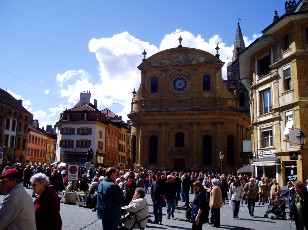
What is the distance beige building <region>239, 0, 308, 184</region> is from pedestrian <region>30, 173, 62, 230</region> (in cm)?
1711

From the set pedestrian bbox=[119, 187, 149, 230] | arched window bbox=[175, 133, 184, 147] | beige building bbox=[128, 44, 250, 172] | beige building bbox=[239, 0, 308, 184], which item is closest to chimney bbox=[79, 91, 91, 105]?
beige building bbox=[128, 44, 250, 172]

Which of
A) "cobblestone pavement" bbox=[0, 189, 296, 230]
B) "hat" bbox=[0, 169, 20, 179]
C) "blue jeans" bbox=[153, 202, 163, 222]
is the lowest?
"cobblestone pavement" bbox=[0, 189, 296, 230]

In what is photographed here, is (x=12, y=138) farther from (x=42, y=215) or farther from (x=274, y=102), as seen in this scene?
(x=42, y=215)

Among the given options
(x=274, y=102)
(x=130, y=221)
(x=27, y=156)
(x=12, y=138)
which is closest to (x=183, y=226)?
(x=130, y=221)

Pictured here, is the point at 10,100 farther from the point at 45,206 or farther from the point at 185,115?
the point at 45,206

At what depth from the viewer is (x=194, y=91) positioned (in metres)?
48.8

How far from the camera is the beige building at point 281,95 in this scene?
71.0ft

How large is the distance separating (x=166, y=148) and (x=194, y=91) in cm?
905

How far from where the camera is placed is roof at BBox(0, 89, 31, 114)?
51.9 m

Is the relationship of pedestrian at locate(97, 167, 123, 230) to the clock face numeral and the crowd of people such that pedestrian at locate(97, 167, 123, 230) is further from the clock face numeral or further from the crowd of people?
the clock face numeral

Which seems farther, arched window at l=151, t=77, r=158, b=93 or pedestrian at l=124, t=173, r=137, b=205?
arched window at l=151, t=77, r=158, b=93

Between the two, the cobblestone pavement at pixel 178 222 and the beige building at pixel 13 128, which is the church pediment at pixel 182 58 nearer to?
the beige building at pixel 13 128

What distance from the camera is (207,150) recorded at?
47062 mm

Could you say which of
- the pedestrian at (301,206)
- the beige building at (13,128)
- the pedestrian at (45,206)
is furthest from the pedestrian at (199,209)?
the beige building at (13,128)
